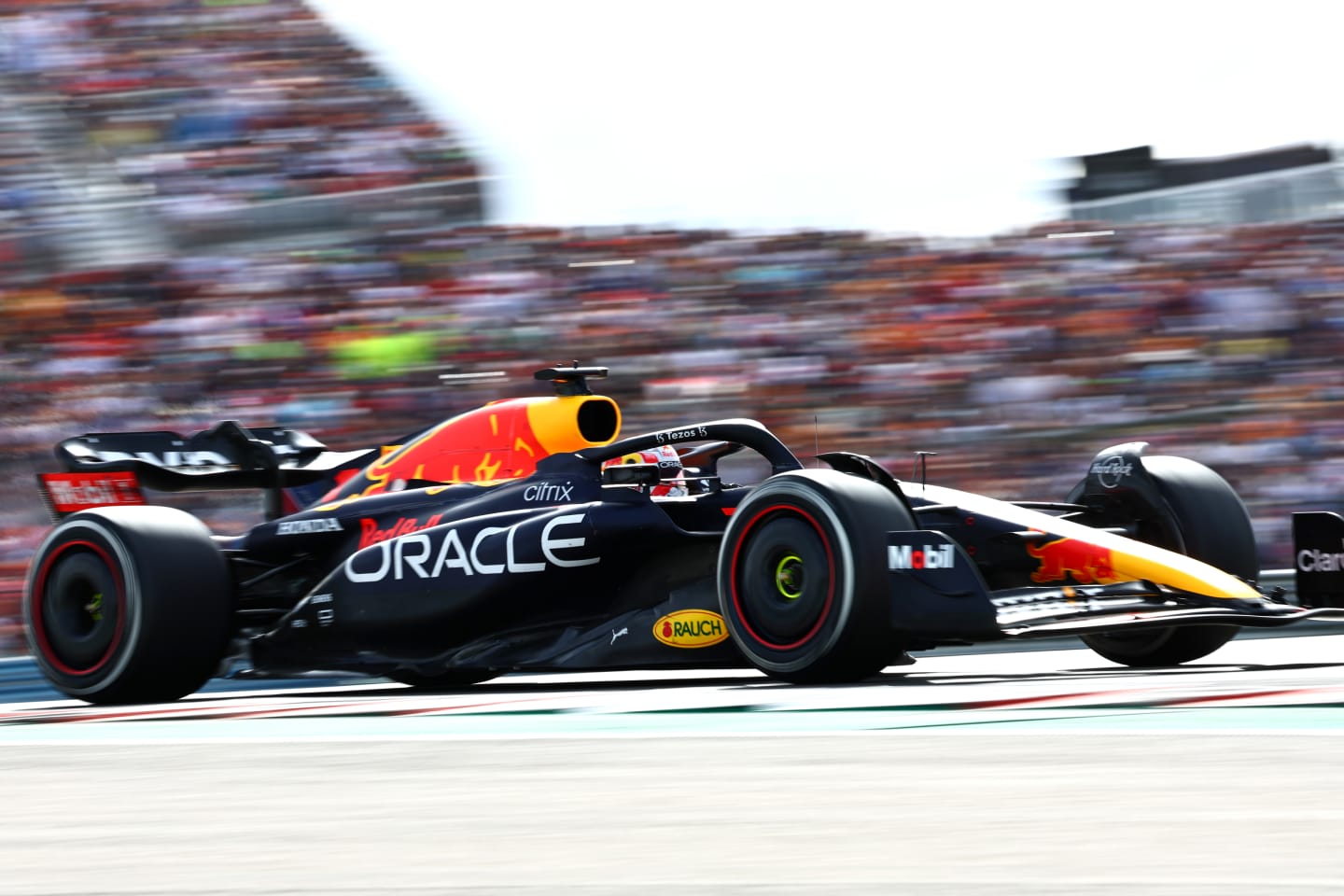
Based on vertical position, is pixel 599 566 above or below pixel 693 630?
above

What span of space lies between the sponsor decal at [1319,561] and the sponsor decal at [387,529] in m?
3.59

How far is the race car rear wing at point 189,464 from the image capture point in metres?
9.06

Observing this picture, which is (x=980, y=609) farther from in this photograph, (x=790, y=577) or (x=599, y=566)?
(x=599, y=566)

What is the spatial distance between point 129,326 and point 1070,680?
30.3 feet

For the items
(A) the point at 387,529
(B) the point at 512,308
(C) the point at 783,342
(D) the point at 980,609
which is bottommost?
(D) the point at 980,609

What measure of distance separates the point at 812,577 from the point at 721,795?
286cm

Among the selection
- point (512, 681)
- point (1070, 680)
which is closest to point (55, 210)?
point (512, 681)

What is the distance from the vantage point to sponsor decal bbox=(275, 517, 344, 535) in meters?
8.39

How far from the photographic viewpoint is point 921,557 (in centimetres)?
657

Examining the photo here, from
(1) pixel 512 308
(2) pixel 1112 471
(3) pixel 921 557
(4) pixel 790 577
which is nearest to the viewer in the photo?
(3) pixel 921 557

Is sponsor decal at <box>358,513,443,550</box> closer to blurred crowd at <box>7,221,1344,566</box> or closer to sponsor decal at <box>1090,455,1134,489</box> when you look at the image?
sponsor decal at <box>1090,455,1134,489</box>

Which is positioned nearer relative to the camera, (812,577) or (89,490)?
(812,577)

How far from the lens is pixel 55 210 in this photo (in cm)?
1556

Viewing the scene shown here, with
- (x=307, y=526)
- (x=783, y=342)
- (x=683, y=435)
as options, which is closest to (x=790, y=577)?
(x=683, y=435)
